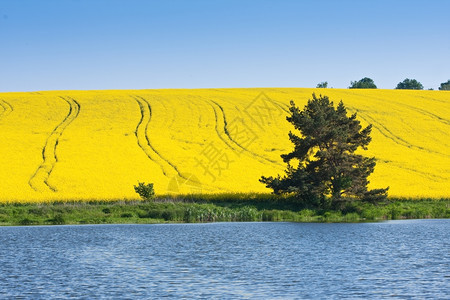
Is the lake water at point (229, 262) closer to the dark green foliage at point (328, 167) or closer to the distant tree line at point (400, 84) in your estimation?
the dark green foliage at point (328, 167)

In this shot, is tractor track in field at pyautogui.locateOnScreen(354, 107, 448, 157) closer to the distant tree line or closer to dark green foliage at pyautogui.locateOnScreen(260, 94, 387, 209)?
dark green foliage at pyautogui.locateOnScreen(260, 94, 387, 209)

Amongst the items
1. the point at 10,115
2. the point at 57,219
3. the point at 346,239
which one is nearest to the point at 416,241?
the point at 346,239

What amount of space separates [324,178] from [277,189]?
3.55 meters

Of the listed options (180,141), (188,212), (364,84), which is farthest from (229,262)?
(364,84)

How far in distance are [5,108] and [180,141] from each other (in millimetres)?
28397

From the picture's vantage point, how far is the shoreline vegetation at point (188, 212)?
4909 cm

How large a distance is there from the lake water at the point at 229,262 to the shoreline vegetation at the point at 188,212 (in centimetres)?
498

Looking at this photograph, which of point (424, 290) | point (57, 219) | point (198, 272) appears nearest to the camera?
point (424, 290)

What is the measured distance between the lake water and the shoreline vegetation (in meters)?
4.98

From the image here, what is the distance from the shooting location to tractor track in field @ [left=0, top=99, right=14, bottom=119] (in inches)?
3375

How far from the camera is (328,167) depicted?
52.0 meters

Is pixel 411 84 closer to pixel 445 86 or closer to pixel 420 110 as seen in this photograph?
pixel 445 86

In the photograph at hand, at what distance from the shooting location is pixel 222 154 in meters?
69.3

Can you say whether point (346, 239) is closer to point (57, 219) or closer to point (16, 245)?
point (16, 245)
